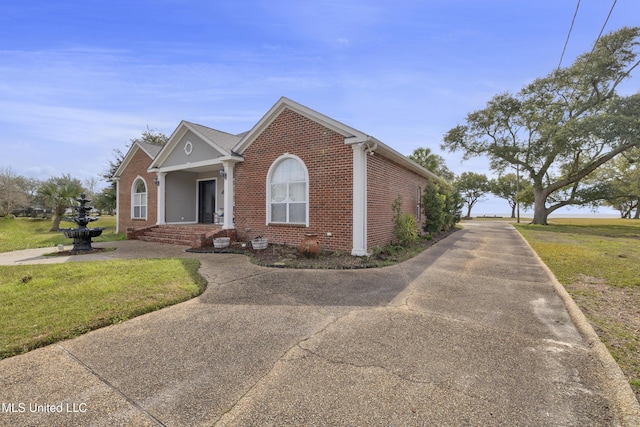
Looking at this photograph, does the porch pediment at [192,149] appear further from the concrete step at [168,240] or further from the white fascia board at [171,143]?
the concrete step at [168,240]

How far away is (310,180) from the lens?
9.03 m

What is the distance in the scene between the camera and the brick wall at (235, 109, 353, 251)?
843 centimetres

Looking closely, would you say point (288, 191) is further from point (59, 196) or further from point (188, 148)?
point (59, 196)

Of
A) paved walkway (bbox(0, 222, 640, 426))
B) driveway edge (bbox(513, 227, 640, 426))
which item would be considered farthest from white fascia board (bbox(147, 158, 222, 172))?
driveway edge (bbox(513, 227, 640, 426))

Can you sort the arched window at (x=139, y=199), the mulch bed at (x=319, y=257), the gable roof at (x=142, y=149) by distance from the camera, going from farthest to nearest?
the arched window at (x=139, y=199), the gable roof at (x=142, y=149), the mulch bed at (x=319, y=257)

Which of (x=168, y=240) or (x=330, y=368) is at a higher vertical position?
(x=168, y=240)

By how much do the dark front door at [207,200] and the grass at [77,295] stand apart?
26.0 ft

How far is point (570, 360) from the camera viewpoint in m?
2.82

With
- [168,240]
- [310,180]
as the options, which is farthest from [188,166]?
[310,180]

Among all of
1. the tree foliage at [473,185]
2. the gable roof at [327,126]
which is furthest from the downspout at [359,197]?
the tree foliage at [473,185]

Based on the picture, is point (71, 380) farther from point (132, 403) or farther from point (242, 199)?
point (242, 199)

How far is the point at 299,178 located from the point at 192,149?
6031mm

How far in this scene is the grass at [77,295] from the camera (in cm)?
335

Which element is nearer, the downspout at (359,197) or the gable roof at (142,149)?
the downspout at (359,197)
